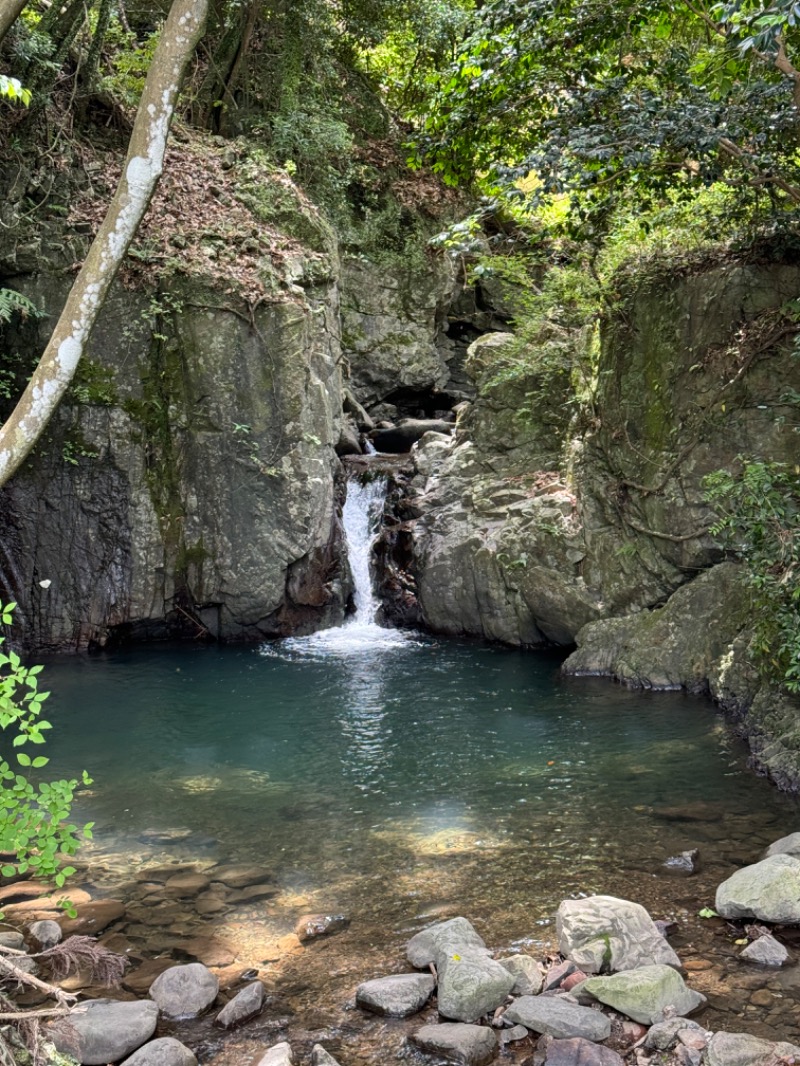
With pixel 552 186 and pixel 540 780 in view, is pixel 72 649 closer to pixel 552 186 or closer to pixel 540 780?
pixel 540 780

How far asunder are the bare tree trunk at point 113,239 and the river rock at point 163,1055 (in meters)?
2.84

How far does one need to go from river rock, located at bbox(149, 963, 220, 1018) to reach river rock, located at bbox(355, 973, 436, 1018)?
796 mm

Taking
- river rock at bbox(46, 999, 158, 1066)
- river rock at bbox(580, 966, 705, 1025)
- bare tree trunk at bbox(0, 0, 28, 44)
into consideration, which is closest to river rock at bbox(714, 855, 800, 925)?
river rock at bbox(580, 966, 705, 1025)

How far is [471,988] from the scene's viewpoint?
175 inches

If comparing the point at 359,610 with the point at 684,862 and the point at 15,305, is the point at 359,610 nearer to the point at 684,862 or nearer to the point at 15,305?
the point at 15,305

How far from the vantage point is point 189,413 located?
13.9 meters

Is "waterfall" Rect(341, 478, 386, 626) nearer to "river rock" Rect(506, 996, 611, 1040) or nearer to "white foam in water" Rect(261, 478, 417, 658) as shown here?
"white foam in water" Rect(261, 478, 417, 658)

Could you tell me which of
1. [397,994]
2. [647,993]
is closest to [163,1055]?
[397,994]

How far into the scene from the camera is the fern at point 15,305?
11.7 metres

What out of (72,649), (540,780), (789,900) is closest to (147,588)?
(72,649)

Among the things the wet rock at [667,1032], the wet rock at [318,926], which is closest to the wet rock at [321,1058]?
the wet rock at [318,926]

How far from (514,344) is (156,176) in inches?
419

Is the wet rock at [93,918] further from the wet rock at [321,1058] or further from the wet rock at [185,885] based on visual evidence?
the wet rock at [321,1058]

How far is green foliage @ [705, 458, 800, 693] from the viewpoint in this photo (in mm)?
7957
